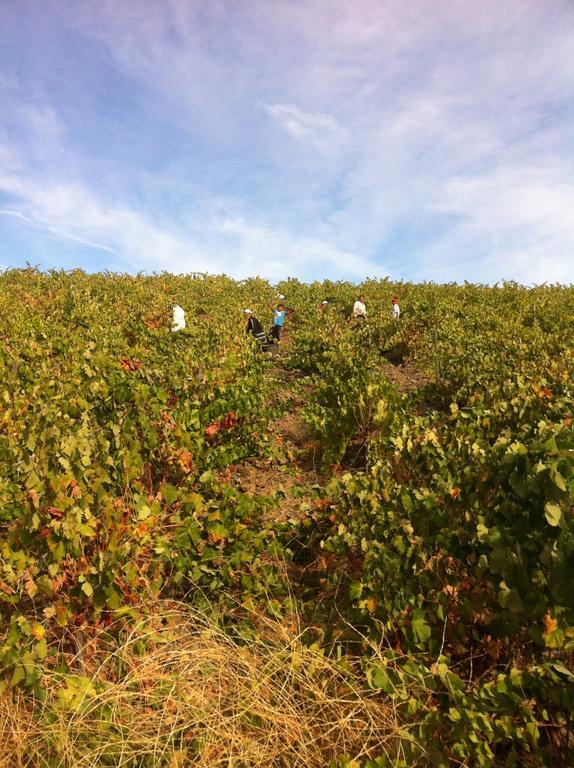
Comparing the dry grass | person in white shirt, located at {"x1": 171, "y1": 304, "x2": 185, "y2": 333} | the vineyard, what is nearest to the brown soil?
the vineyard

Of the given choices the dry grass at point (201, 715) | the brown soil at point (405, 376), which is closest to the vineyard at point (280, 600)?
the dry grass at point (201, 715)

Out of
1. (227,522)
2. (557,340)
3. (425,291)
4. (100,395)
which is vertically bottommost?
(227,522)

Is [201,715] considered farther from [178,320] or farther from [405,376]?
[405,376]

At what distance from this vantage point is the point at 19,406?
5578mm

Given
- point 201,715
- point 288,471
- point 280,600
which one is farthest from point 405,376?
point 201,715

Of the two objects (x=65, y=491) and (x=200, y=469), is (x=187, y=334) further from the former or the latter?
(x=65, y=491)

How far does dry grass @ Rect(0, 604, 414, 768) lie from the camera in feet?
7.60

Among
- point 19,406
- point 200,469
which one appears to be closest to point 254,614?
point 200,469

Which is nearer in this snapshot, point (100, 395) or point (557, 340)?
point (100, 395)

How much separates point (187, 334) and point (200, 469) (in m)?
5.71

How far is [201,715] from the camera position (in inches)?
98.6

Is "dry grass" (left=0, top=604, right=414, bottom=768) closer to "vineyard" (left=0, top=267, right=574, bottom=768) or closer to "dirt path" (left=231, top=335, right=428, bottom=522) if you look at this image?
"vineyard" (left=0, top=267, right=574, bottom=768)

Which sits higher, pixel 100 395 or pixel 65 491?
pixel 100 395

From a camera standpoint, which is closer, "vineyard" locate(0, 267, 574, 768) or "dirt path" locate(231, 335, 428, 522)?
"vineyard" locate(0, 267, 574, 768)
